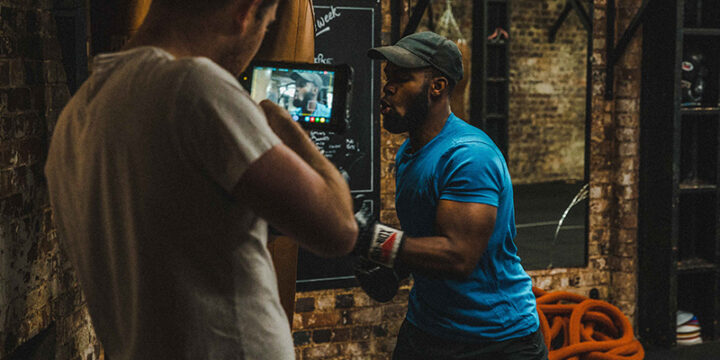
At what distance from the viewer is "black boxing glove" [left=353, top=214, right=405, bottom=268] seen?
173 cm

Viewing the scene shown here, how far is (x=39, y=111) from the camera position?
194cm

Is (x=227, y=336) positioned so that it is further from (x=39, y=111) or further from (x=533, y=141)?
(x=533, y=141)

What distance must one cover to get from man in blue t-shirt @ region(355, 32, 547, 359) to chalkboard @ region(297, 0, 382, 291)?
1376mm

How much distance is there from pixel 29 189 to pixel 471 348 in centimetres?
136

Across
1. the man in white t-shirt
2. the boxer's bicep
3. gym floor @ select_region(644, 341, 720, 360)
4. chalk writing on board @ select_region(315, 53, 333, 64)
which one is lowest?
gym floor @ select_region(644, 341, 720, 360)

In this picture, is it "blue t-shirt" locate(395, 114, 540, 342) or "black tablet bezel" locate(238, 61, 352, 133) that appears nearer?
"black tablet bezel" locate(238, 61, 352, 133)

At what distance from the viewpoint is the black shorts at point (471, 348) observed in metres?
1.87

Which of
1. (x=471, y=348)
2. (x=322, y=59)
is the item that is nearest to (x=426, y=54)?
(x=471, y=348)

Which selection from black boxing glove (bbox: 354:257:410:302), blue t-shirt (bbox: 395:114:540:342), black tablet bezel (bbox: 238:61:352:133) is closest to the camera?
black tablet bezel (bbox: 238:61:352:133)

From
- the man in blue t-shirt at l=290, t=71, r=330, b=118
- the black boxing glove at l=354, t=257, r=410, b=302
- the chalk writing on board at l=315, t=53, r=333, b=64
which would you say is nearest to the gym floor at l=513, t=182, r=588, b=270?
the chalk writing on board at l=315, t=53, r=333, b=64

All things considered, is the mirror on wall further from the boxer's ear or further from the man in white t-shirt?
the man in white t-shirt

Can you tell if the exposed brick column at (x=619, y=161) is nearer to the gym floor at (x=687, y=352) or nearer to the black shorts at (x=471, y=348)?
the gym floor at (x=687, y=352)

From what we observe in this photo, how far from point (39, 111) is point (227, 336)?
1.33 m

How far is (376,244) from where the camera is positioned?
1733 millimetres
